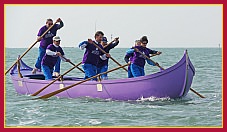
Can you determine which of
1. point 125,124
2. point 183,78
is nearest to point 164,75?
point 183,78

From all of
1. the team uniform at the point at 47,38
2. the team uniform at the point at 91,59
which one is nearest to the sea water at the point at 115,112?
the team uniform at the point at 91,59

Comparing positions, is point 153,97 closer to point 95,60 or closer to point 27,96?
point 95,60

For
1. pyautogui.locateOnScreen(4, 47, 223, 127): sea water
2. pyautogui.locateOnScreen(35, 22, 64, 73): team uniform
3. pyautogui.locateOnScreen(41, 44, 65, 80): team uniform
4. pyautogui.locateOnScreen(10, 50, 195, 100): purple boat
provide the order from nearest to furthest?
pyautogui.locateOnScreen(4, 47, 223, 127): sea water → pyautogui.locateOnScreen(10, 50, 195, 100): purple boat → pyautogui.locateOnScreen(41, 44, 65, 80): team uniform → pyautogui.locateOnScreen(35, 22, 64, 73): team uniform

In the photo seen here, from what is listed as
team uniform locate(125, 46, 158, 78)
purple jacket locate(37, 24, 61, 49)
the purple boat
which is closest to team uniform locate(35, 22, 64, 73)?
purple jacket locate(37, 24, 61, 49)

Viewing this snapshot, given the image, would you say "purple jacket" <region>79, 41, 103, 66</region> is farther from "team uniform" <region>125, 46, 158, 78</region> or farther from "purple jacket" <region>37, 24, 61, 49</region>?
"purple jacket" <region>37, 24, 61, 49</region>

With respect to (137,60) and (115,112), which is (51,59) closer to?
(137,60)

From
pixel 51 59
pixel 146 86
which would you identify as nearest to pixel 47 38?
pixel 51 59

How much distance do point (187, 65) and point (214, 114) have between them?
157 cm

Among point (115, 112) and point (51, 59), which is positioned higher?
point (51, 59)

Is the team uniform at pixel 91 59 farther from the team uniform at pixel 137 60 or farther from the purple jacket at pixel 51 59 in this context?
the purple jacket at pixel 51 59

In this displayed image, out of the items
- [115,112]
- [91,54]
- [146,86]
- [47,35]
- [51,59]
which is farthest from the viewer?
[47,35]

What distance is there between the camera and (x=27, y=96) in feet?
43.7

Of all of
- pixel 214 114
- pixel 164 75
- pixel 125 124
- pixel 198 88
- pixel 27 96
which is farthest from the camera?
pixel 198 88

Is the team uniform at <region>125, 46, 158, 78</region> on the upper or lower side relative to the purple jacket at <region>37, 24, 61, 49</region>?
lower
